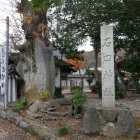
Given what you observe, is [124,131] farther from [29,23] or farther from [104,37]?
[29,23]

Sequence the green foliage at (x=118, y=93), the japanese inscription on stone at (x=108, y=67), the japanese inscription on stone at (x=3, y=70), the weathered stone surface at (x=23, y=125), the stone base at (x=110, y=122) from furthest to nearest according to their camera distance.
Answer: the green foliage at (x=118, y=93), the japanese inscription on stone at (x=3, y=70), the weathered stone surface at (x=23, y=125), the japanese inscription on stone at (x=108, y=67), the stone base at (x=110, y=122)

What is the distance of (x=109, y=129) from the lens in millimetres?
7703

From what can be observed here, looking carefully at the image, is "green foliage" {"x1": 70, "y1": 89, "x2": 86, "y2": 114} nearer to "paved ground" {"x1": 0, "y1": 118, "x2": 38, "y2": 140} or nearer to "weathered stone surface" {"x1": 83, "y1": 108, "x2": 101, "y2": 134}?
"weathered stone surface" {"x1": 83, "y1": 108, "x2": 101, "y2": 134}

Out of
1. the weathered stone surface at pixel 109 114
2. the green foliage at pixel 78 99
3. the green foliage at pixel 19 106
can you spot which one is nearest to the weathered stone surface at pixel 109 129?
the weathered stone surface at pixel 109 114

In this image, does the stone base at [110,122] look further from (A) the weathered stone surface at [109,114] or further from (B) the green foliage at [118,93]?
(B) the green foliage at [118,93]

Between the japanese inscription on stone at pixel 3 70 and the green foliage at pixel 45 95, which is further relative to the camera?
the japanese inscription on stone at pixel 3 70

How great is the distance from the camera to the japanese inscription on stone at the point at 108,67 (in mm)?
8422

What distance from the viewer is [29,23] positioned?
1291cm

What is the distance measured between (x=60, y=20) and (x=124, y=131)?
1475cm

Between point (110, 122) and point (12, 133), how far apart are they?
11.4ft

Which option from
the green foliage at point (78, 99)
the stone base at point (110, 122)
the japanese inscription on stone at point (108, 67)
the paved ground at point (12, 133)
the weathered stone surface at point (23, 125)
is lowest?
the paved ground at point (12, 133)

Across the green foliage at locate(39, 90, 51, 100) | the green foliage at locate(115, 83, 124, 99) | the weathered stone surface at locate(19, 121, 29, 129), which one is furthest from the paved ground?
the green foliage at locate(115, 83, 124, 99)

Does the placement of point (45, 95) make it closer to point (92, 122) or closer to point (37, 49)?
point (37, 49)

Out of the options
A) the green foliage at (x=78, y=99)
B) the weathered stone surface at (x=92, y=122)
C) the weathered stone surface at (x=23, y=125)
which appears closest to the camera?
the weathered stone surface at (x=92, y=122)
